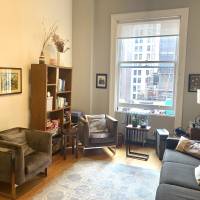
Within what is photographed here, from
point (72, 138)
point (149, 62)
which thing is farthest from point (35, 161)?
point (149, 62)

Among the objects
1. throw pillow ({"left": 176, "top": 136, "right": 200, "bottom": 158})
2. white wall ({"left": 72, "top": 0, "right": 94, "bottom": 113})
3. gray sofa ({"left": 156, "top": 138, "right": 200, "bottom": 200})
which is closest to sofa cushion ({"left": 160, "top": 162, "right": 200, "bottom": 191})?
gray sofa ({"left": 156, "top": 138, "right": 200, "bottom": 200})

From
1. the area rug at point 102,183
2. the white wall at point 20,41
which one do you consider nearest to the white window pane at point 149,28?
the white wall at point 20,41

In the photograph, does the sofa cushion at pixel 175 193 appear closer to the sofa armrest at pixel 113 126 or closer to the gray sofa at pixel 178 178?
the gray sofa at pixel 178 178

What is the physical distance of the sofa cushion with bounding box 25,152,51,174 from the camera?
2794 mm

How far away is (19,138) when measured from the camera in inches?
126

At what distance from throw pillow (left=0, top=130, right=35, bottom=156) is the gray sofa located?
75.3 inches

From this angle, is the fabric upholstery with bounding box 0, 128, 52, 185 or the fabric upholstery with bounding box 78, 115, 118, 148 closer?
the fabric upholstery with bounding box 0, 128, 52, 185

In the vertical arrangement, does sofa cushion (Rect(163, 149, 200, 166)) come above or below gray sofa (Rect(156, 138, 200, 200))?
above

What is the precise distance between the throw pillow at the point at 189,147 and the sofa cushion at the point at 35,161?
6.36 feet

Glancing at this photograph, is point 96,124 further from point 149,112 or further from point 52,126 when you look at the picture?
point 149,112

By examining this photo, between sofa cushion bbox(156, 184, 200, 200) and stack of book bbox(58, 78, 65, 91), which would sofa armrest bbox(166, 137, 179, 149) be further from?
stack of book bbox(58, 78, 65, 91)

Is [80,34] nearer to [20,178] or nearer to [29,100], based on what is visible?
[29,100]

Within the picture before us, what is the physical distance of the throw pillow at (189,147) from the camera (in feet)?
9.75

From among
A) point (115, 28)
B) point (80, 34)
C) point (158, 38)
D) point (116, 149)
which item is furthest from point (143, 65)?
point (116, 149)
